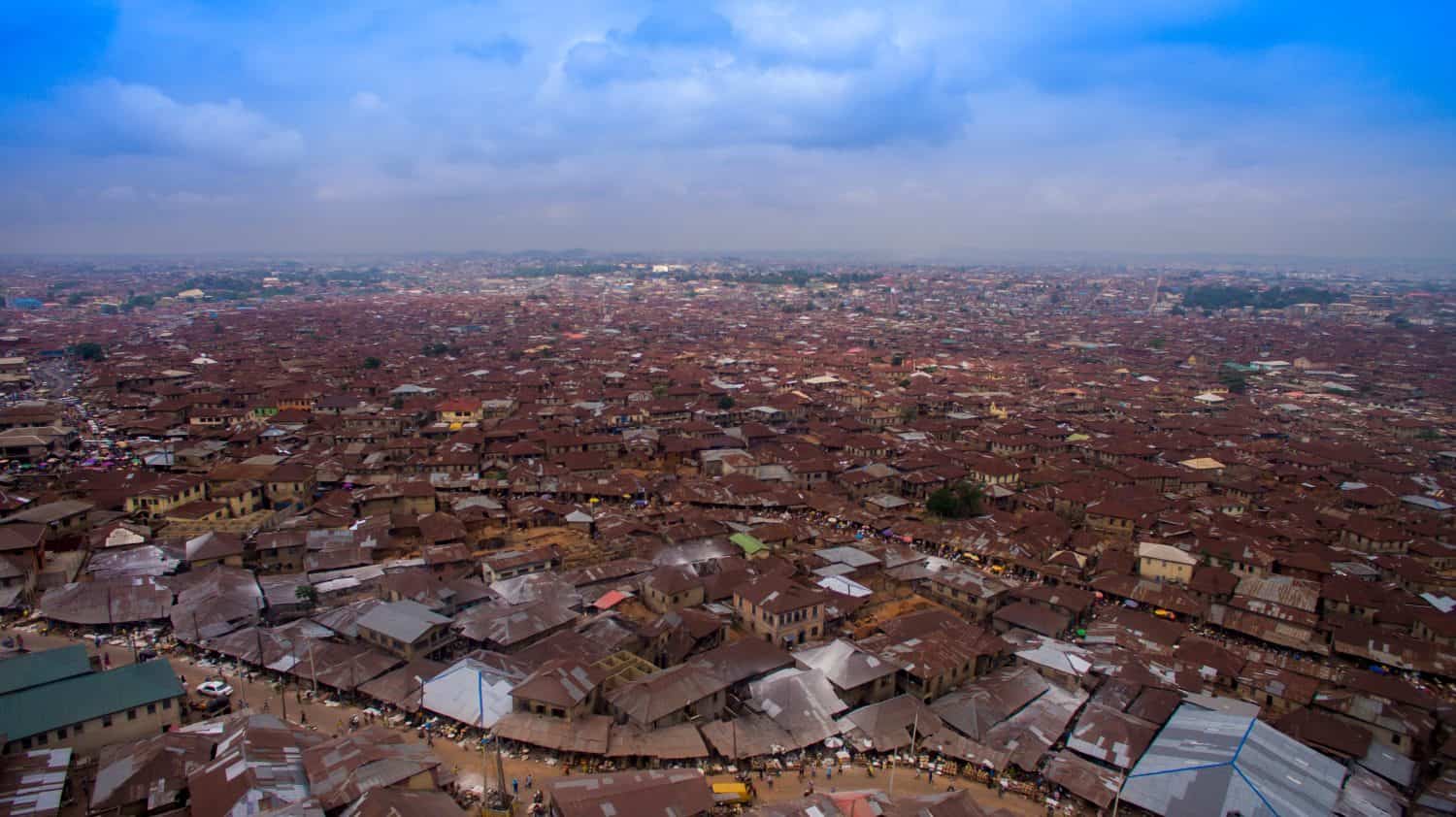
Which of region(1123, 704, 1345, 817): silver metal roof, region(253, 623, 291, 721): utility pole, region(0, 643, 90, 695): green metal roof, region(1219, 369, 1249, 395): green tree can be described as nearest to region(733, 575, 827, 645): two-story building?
region(1123, 704, 1345, 817): silver metal roof

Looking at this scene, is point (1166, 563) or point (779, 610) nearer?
point (779, 610)

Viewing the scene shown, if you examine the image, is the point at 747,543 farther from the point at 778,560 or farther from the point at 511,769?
the point at 511,769

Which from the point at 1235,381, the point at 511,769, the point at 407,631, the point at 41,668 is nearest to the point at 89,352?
the point at 41,668

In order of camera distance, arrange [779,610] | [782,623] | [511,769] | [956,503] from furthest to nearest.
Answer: [956,503] → [782,623] → [779,610] → [511,769]

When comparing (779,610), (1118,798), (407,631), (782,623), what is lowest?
(1118,798)

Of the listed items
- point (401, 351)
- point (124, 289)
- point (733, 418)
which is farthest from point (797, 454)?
point (124, 289)

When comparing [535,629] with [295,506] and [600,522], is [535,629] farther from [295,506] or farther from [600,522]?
[295,506]

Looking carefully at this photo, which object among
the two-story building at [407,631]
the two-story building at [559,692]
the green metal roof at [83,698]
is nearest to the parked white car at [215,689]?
the green metal roof at [83,698]
